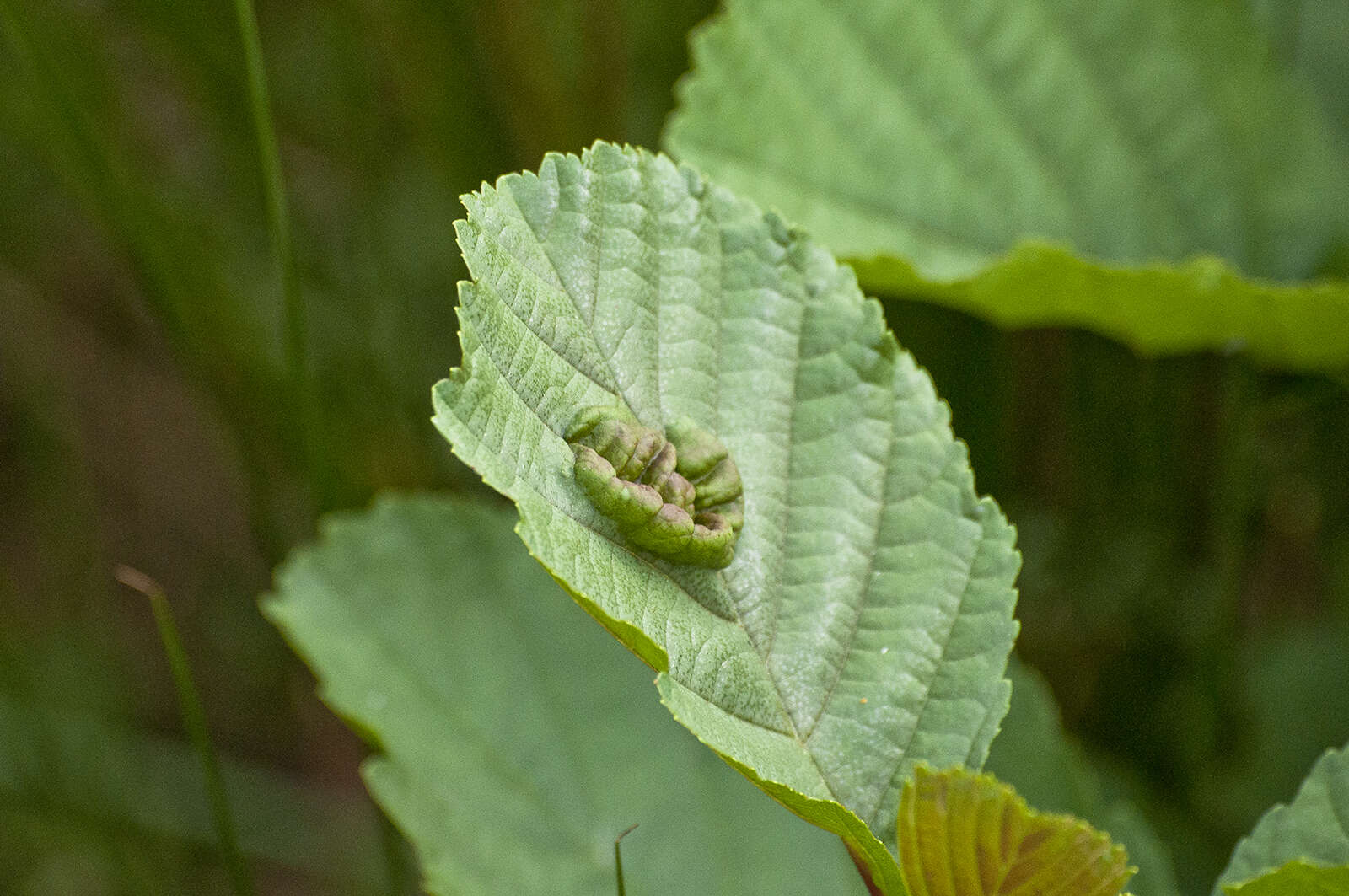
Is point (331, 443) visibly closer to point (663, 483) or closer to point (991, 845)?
point (663, 483)

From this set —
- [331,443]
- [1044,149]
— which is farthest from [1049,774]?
[331,443]

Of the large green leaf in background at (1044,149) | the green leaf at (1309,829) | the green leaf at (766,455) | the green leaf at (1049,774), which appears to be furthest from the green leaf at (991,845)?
the large green leaf in background at (1044,149)

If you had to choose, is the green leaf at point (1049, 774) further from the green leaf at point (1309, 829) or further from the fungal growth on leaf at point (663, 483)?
the fungal growth on leaf at point (663, 483)

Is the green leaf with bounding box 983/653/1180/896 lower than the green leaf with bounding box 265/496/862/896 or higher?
lower

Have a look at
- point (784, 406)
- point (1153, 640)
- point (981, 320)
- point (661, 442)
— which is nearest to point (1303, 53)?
point (981, 320)

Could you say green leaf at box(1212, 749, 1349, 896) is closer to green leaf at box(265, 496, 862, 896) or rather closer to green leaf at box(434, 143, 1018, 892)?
green leaf at box(434, 143, 1018, 892)

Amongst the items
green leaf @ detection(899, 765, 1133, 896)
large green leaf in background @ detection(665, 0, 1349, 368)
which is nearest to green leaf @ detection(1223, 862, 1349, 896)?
green leaf @ detection(899, 765, 1133, 896)

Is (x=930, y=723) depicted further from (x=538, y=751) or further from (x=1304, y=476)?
(x=1304, y=476)
